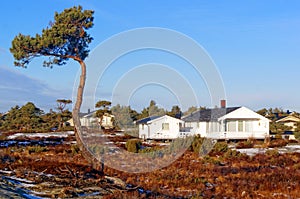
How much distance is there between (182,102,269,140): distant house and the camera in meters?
35.4

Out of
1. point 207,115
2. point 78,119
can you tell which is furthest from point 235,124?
point 78,119

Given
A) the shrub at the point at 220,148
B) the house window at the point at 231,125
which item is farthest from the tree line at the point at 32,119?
the shrub at the point at 220,148

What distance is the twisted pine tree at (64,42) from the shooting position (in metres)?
15.4

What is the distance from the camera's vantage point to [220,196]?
9531 mm

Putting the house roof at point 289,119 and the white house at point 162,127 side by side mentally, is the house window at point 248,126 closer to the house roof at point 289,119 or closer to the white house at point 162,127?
the white house at point 162,127

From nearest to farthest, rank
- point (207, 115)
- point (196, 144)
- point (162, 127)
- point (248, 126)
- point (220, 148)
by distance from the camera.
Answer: point (220, 148) → point (196, 144) → point (248, 126) → point (162, 127) → point (207, 115)

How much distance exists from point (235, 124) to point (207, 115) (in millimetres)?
2909

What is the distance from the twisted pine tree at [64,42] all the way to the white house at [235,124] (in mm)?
21526

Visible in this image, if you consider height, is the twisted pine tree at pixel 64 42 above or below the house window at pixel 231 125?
above

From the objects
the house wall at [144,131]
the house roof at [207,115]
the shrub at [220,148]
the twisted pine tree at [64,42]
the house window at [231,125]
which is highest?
the twisted pine tree at [64,42]

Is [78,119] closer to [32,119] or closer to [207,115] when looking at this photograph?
[207,115]

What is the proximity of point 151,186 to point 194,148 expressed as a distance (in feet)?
43.8

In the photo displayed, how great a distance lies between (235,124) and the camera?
1425 inches

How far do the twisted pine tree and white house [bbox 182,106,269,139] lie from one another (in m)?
21.5
